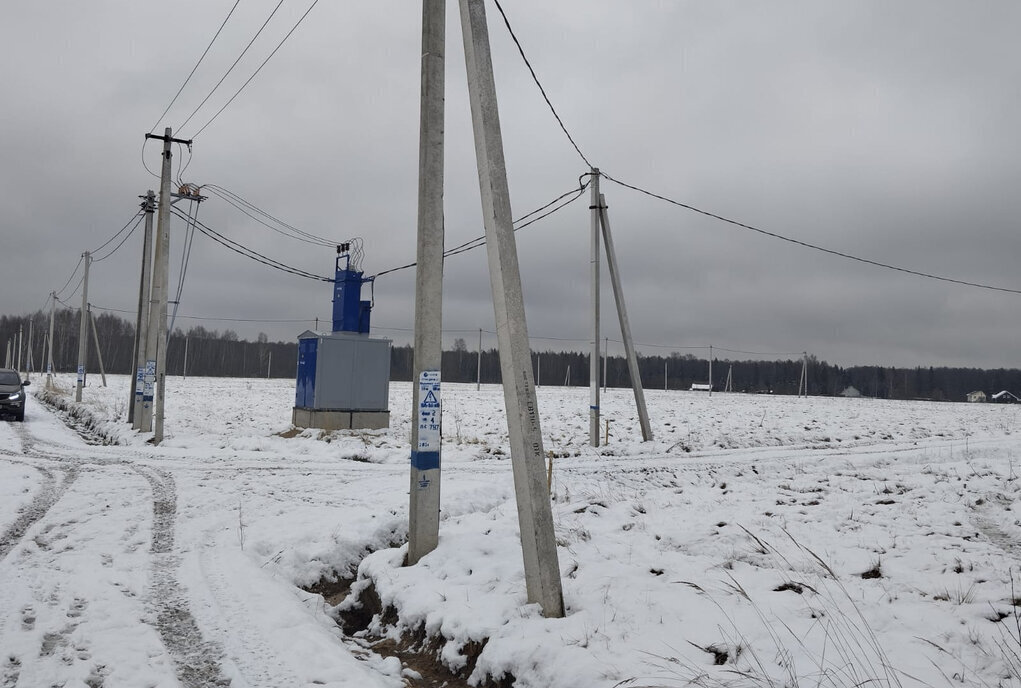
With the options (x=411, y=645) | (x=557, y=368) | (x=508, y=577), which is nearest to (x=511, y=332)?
(x=508, y=577)

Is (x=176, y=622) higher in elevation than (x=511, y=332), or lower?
lower

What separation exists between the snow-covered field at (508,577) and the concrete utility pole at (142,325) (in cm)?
656

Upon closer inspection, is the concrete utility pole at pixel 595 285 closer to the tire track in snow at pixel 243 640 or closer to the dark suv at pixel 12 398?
the tire track in snow at pixel 243 640

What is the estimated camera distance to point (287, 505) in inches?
370

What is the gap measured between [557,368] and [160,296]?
101 meters

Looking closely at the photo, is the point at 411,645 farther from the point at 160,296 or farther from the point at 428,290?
the point at 160,296

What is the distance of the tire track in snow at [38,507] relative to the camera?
23.6 feet

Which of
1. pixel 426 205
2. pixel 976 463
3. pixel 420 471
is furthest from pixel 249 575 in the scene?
pixel 976 463

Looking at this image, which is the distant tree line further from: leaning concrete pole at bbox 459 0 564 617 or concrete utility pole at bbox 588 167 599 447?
leaning concrete pole at bbox 459 0 564 617

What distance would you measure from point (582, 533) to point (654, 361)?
121m

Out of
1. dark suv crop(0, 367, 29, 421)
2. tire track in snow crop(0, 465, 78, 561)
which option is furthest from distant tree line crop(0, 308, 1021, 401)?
tire track in snow crop(0, 465, 78, 561)

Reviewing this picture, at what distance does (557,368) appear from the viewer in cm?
11675

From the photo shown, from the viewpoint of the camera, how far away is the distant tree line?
105 meters

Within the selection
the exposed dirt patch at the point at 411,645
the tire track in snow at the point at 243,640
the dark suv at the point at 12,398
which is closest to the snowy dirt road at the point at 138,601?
the tire track in snow at the point at 243,640
